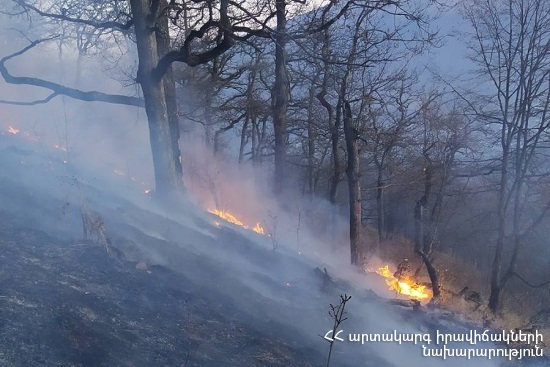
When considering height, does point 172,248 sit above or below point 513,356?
above

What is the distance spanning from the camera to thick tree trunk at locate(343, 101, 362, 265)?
11953mm

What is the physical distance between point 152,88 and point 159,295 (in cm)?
505

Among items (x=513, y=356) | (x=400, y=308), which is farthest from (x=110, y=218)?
(x=513, y=356)

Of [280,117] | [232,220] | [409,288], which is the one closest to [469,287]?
[409,288]

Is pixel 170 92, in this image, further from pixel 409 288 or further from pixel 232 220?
pixel 409 288

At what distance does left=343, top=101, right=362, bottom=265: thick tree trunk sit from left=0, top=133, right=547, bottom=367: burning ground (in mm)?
1818

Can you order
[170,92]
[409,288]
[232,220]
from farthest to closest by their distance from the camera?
1. [232,220]
2. [170,92]
3. [409,288]

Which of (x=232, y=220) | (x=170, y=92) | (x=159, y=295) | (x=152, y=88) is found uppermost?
(x=170, y=92)

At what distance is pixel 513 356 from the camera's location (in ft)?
24.9

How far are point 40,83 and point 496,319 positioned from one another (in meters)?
9.69

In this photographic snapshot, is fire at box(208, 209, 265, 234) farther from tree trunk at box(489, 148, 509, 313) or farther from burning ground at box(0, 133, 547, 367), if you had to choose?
tree trunk at box(489, 148, 509, 313)

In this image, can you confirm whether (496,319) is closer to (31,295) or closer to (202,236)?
(202,236)

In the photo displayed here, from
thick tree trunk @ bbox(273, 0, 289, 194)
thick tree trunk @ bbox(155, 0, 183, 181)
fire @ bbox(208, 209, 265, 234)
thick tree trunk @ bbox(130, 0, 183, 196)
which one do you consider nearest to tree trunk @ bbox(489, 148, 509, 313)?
fire @ bbox(208, 209, 265, 234)

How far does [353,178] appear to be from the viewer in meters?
12.1
